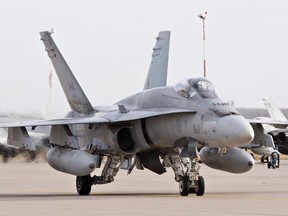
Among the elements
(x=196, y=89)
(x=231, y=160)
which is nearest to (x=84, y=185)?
(x=231, y=160)

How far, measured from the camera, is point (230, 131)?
56.7 ft

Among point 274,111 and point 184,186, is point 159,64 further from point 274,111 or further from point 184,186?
point 274,111

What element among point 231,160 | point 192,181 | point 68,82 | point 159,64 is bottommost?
point 192,181

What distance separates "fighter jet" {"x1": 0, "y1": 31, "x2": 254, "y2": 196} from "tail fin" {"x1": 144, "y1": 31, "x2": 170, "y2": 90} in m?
2.57

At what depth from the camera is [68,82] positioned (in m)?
21.6

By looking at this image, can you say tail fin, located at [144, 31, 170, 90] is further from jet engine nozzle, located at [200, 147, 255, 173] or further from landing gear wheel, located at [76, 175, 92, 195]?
landing gear wheel, located at [76, 175, 92, 195]

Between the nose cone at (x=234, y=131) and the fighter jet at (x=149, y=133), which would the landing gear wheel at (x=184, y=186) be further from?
the nose cone at (x=234, y=131)

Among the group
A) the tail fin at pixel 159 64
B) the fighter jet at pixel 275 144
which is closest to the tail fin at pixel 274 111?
the fighter jet at pixel 275 144

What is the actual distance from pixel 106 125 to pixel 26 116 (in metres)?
9.82

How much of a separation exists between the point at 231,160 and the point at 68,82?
4.44 metres

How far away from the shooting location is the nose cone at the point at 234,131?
17203 millimetres

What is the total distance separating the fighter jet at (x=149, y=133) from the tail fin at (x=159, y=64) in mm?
2569

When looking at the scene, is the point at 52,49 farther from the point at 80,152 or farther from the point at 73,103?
the point at 80,152

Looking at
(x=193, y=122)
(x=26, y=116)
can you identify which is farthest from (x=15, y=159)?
(x=193, y=122)
